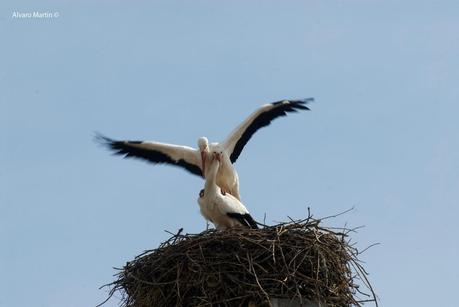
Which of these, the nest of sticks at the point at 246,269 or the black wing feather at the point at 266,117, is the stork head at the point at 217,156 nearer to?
the black wing feather at the point at 266,117

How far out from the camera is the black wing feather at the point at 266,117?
13.5 m

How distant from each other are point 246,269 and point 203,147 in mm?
3072

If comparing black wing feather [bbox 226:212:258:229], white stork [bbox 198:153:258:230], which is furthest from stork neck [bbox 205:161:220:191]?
black wing feather [bbox 226:212:258:229]

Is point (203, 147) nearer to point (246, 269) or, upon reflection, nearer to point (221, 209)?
point (221, 209)

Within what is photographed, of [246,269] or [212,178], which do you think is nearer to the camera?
[246,269]

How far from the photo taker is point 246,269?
33.5 feet

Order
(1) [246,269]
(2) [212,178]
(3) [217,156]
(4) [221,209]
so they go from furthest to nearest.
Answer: (3) [217,156]
(2) [212,178]
(4) [221,209]
(1) [246,269]

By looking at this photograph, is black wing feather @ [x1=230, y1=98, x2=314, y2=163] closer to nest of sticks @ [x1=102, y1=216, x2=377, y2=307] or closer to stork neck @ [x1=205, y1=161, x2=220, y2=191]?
stork neck @ [x1=205, y1=161, x2=220, y2=191]

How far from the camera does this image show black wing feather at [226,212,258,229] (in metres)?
11.5

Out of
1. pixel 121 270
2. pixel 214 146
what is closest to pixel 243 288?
pixel 121 270

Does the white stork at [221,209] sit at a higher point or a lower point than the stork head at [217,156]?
lower

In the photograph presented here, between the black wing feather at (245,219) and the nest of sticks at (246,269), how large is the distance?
70 cm

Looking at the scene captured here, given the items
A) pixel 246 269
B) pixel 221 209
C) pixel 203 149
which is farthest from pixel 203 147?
pixel 246 269

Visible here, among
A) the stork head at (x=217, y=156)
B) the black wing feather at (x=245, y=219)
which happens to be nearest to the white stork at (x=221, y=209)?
the black wing feather at (x=245, y=219)
